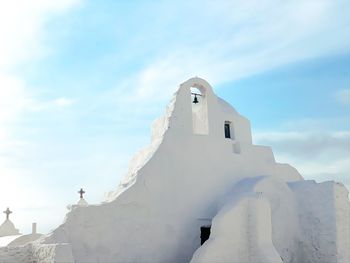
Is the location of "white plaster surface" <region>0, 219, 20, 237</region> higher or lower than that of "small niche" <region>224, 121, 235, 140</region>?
lower

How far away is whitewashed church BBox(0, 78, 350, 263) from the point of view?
36.8 feet

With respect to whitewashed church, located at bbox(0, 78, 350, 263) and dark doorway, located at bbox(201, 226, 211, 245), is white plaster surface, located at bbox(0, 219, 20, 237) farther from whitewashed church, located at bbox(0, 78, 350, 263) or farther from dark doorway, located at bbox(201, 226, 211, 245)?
dark doorway, located at bbox(201, 226, 211, 245)

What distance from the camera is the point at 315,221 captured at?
14281 millimetres

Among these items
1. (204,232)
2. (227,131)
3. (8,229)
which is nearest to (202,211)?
(204,232)

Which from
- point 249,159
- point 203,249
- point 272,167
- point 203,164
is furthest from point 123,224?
point 272,167

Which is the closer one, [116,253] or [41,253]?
[41,253]

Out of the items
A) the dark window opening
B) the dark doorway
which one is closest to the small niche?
the dark window opening

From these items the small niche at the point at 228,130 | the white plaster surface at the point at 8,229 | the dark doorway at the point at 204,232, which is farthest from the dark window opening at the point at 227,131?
the white plaster surface at the point at 8,229

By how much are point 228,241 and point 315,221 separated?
3908mm

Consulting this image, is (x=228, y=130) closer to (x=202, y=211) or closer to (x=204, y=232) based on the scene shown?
(x=202, y=211)

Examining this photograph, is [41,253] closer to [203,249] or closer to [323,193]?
[203,249]

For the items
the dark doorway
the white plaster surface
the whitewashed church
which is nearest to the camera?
the whitewashed church

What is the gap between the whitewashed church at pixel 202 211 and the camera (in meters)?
11.2

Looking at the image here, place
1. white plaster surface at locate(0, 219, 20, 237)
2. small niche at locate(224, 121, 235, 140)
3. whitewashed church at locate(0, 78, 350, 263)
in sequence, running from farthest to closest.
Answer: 1. white plaster surface at locate(0, 219, 20, 237)
2. small niche at locate(224, 121, 235, 140)
3. whitewashed church at locate(0, 78, 350, 263)
